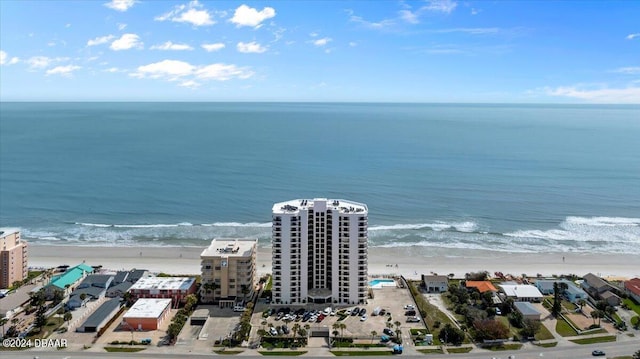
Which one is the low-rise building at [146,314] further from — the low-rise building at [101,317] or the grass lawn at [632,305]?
the grass lawn at [632,305]

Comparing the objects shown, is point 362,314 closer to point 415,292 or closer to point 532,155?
point 415,292

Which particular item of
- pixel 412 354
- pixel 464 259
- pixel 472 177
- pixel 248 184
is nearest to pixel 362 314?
pixel 412 354

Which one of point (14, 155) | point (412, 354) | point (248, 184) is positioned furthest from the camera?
point (14, 155)

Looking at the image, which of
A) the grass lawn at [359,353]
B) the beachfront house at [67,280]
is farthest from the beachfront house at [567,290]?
the beachfront house at [67,280]

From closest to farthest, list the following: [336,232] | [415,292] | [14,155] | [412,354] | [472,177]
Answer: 1. [412,354]
2. [336,232]
3. [415,292]
4. [472,177]
5. [14,155]

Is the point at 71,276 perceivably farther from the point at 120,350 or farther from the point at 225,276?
the point at 120,350

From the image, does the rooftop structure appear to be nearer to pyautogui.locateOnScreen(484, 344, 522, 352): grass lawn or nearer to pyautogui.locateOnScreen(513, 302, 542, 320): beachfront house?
pyautogui.locateOnScreen(513, 302, 542, 320): beachfront house
